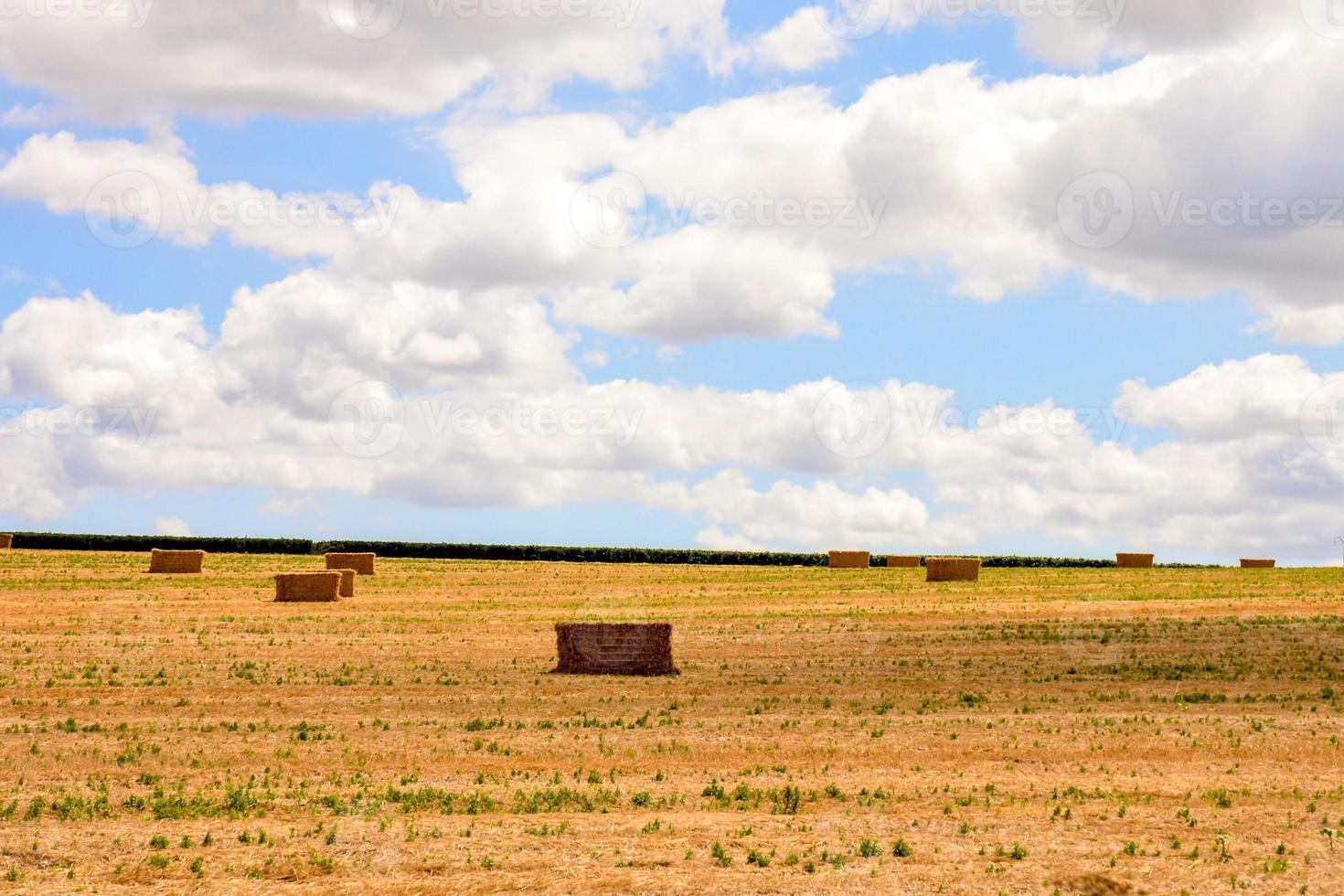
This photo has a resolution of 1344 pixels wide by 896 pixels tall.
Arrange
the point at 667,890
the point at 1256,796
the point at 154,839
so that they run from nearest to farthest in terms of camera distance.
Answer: the point at 667,890 → the point at 154,839 → the point at 1256,796

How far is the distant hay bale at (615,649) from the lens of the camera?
2986cm

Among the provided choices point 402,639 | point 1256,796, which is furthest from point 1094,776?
point 402,639

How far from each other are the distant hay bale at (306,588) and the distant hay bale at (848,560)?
3448cm

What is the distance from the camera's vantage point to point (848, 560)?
75438mm

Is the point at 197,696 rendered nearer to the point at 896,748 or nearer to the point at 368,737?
the point at 368,737

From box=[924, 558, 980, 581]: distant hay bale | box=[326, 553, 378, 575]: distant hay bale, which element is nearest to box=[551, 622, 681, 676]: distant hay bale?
box=[924, 558, 980, 581]: distant hay bale

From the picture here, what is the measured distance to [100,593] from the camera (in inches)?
1976

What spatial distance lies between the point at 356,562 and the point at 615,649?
123 feet

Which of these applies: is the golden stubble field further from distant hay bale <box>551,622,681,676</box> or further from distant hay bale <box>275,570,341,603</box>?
distant hay bale <box>275,570,341,603</box>

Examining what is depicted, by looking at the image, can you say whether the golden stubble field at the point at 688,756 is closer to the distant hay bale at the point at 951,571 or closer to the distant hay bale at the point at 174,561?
the distant hay bale at the point at 951,571

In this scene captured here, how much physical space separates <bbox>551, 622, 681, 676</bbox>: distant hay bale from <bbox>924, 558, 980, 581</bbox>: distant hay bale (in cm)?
3255

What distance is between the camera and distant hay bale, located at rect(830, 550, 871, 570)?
75188 mm

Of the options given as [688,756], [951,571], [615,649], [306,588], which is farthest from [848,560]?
[688,756]

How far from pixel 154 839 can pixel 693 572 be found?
5640 cm
